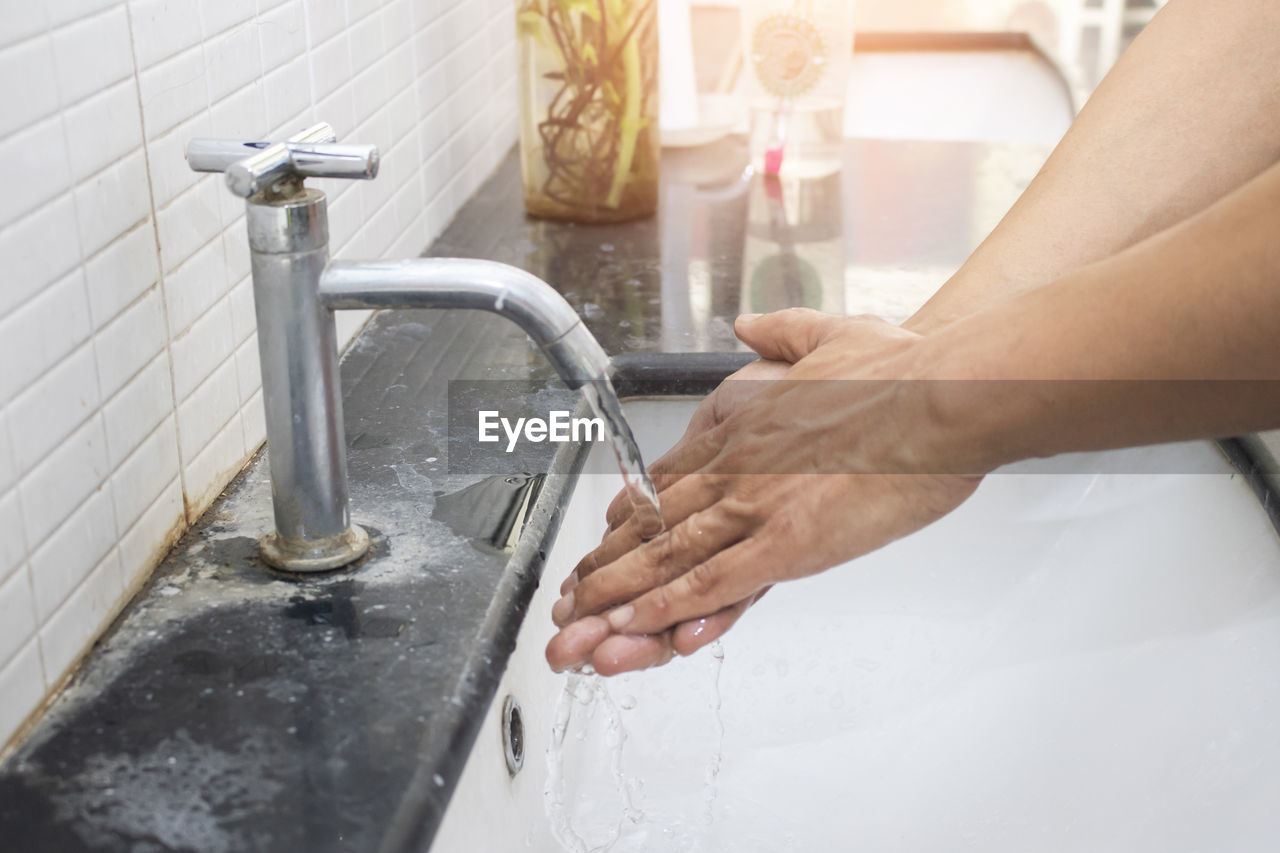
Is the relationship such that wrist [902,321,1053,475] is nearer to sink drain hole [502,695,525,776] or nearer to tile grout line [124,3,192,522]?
sink drain hole [502,695,525,776]

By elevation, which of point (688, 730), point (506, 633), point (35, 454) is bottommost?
point (688, 730)

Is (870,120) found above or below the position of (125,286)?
below

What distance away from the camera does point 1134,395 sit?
514 millimetres

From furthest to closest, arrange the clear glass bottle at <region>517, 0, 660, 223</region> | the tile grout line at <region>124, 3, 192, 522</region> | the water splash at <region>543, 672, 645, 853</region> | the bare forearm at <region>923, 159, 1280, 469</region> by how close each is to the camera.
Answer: the clear glass bottle at <region>517, 0, 660, 223</region>
the water splash at <region>543, 672, 645, 853</region>
the tile grout line at <region>124, 3, 192, 522</region>
the bare forearm at <region>923, 159, 1280, 469</region>

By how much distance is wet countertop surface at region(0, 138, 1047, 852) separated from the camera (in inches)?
18.6

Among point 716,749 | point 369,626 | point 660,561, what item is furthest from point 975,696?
point 369,626

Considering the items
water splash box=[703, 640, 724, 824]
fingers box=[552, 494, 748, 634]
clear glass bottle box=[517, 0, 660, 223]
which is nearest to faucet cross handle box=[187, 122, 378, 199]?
fingers box=[552, 494, 748, 634]

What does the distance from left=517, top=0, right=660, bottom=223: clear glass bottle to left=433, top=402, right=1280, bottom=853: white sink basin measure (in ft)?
1.20

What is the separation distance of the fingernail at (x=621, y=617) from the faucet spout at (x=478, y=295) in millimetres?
147

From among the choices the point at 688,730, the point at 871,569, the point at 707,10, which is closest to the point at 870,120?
the point at 707,10

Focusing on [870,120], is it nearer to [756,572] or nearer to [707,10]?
[707,10]

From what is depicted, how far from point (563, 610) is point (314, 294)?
22 centimetres

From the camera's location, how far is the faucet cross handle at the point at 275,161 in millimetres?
515

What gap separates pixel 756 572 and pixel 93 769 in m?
0.32
